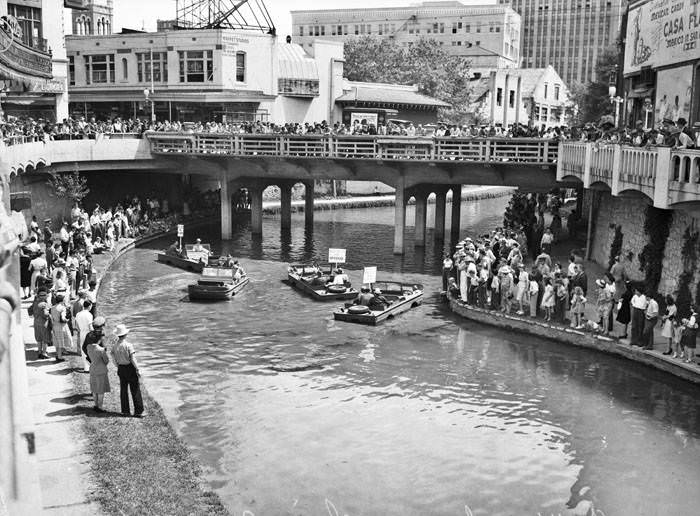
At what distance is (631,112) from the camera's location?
41.7 metres

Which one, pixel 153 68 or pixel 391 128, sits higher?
pixel 153 68

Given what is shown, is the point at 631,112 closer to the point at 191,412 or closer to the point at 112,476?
the point at 191,412

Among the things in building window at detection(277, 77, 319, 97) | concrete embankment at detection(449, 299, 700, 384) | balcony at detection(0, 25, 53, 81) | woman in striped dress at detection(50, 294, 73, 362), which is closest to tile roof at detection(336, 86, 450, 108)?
building window at detection(277, 77, 319, 97)

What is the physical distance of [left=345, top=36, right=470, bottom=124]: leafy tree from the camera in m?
90.5

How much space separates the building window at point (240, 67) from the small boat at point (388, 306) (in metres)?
32.0

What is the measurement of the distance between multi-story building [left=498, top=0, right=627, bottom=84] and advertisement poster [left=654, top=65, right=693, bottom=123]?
134 metres

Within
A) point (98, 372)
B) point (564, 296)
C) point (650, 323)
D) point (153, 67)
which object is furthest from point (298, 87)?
point (98, 372)

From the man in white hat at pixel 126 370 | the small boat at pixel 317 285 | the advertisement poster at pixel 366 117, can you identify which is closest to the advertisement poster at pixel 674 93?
the small boat at pixel 317 285

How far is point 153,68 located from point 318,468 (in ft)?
165

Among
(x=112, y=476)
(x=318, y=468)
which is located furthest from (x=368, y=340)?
(x=112, y=476)

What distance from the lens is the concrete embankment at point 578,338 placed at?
23172mm

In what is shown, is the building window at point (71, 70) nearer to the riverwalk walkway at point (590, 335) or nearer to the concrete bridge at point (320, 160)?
the concrete bridge at point (320, 160)

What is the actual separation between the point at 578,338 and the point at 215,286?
583 inches

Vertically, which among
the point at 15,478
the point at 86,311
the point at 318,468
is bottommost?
the point at 318,468
